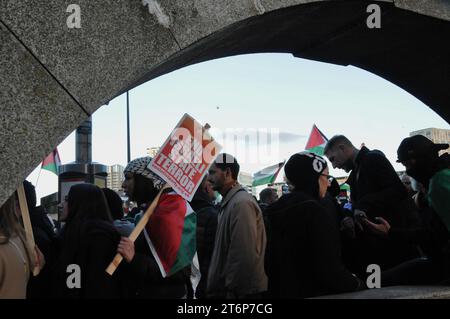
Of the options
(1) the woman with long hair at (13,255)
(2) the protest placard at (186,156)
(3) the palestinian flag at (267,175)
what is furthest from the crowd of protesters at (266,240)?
(3) the palestinian flag at (267,175)

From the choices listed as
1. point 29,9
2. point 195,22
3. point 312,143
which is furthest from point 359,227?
point 312,143

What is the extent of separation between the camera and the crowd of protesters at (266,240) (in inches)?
137

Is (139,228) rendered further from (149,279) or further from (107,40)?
(107,40)

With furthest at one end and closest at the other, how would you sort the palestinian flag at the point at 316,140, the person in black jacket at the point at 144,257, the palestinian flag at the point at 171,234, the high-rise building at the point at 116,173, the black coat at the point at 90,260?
1. the high-rise building at the point at 116,173
2. the palestinian flag at the point at 316,140
3. the palestinian flag at the point at 171,234
4. the person in black jacket at the point at 144,257
5. the black coat at the point at 90,260

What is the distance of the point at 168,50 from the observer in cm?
339

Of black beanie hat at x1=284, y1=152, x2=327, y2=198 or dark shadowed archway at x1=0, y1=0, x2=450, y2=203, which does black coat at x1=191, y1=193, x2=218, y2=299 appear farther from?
dark shadowed archway at x1=0, y1=0, x2=450, y2=203

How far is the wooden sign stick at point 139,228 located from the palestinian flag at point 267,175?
33.3 feet

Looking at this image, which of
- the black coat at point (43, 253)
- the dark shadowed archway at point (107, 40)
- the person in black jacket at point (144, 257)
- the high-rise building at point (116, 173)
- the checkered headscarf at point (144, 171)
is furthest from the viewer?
the high-rise building at point (116, 173)

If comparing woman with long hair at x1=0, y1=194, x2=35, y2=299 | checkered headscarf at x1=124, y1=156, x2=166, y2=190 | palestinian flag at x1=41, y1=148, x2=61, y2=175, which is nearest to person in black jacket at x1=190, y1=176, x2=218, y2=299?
checkered headscarf at x1=124, y1=156, x2=166, y2=190

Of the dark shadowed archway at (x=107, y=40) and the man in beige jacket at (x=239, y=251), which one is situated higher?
the dark shadowed archway at (x=107, y=40)

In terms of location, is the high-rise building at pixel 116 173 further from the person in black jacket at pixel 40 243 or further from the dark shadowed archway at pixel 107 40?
the dark shadowed archway at pixel 107 40

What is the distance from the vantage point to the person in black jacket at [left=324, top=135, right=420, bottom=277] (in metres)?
4.46

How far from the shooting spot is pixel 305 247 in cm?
355

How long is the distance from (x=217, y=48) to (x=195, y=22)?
2.72ft
